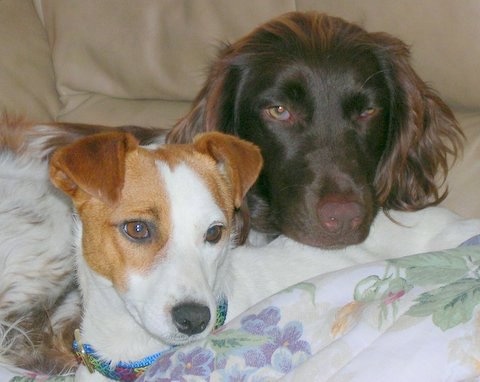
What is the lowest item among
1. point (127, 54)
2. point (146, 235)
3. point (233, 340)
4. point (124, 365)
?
point (124, 365)

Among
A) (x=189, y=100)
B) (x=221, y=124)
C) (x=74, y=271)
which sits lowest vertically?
(x=74, y=271)

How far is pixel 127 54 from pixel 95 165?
48.4 inches

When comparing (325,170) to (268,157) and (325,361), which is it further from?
(325,361)

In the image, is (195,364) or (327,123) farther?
(327,123)

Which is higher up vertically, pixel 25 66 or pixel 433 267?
pixel 433 267

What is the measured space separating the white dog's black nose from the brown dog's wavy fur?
878 millimetres

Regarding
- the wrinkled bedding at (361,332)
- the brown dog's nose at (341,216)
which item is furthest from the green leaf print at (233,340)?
the brown dog's nose at (341,216)

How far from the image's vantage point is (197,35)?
9.50ft

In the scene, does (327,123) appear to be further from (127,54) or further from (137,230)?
(127,54)

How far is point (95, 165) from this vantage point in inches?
72.6

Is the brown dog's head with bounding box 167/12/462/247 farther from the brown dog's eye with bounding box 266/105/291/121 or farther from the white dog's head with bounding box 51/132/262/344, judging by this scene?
the white dog's head with bounding box 51/132/262/344

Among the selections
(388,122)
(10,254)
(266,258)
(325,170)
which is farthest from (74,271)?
(388,122)

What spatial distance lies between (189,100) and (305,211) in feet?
3.12

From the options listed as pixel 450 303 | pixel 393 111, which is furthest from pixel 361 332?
pixel 393 111
